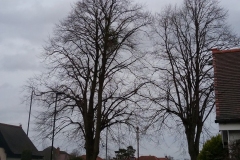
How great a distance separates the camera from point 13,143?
5888 centimetres

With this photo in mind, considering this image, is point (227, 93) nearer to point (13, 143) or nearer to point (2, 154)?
point (2, 154)

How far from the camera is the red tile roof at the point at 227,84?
1831 cm

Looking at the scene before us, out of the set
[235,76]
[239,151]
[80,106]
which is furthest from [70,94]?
[239,151]

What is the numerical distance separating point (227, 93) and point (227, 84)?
29.7 inches

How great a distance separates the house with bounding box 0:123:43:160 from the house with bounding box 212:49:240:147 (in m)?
40.9

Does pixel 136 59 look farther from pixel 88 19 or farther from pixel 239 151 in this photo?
pixel 239 151

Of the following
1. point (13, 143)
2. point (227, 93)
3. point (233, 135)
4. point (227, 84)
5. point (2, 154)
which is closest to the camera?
point (233, 135)

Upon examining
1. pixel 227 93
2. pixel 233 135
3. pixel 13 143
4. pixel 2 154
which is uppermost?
pixel 13 143

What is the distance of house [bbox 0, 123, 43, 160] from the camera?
56.5 m

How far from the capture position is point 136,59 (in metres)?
25.5

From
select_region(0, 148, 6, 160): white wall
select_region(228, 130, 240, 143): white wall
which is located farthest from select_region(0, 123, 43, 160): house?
select_region(228, 130, 240, 143): white wall

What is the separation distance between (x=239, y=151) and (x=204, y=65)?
1149 cm

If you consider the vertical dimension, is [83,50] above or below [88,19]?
below

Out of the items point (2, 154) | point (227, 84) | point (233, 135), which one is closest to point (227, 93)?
point (227, 84)
